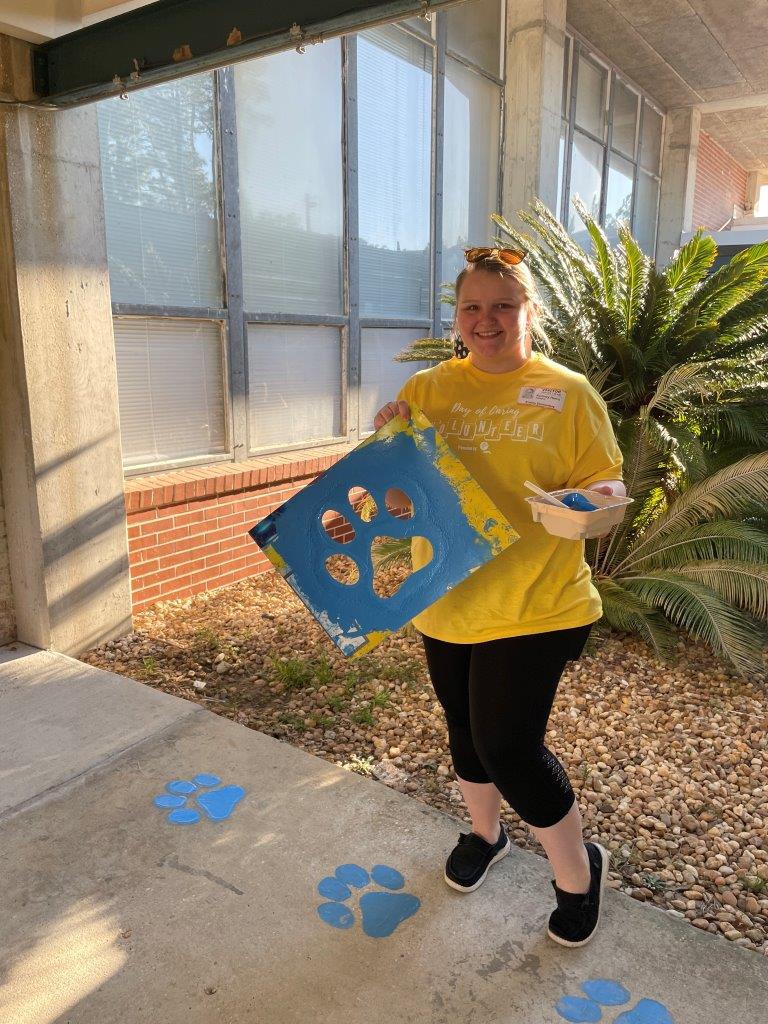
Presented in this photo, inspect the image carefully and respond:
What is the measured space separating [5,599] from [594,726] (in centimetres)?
315

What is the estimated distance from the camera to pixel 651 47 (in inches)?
400

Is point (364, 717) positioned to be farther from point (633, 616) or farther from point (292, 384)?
point (292, 384)

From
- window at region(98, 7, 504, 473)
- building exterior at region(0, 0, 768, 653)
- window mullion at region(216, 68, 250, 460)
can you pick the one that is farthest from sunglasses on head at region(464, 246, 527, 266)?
window mullion at region(216, 68, 250, 460)

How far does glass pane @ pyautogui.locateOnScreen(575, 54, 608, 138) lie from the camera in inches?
386

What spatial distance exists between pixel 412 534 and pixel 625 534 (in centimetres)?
322

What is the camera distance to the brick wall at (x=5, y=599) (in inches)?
156

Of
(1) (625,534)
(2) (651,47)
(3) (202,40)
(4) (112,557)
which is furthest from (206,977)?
(2) (651,47)

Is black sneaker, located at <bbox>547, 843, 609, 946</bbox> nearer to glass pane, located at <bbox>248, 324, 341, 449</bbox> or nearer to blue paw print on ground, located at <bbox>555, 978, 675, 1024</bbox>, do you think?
blue paw print on ground, located at <bbox>555, 978, 675, 1024</bbox>

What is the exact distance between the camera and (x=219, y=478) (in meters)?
4.98

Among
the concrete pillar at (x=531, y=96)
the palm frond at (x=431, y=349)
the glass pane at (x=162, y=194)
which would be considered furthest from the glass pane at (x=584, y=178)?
the glass pane at (x=162, y=194)

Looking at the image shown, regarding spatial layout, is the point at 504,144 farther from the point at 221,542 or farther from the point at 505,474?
the point at 505,474

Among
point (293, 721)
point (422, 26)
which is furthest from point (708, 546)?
point (422, 26)

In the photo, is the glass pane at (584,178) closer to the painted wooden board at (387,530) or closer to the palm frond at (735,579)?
the palm frond at (735,579)

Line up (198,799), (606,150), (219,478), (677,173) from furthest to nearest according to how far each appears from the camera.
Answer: (677,173)
(606,150)
(219,478)
(198,799)
